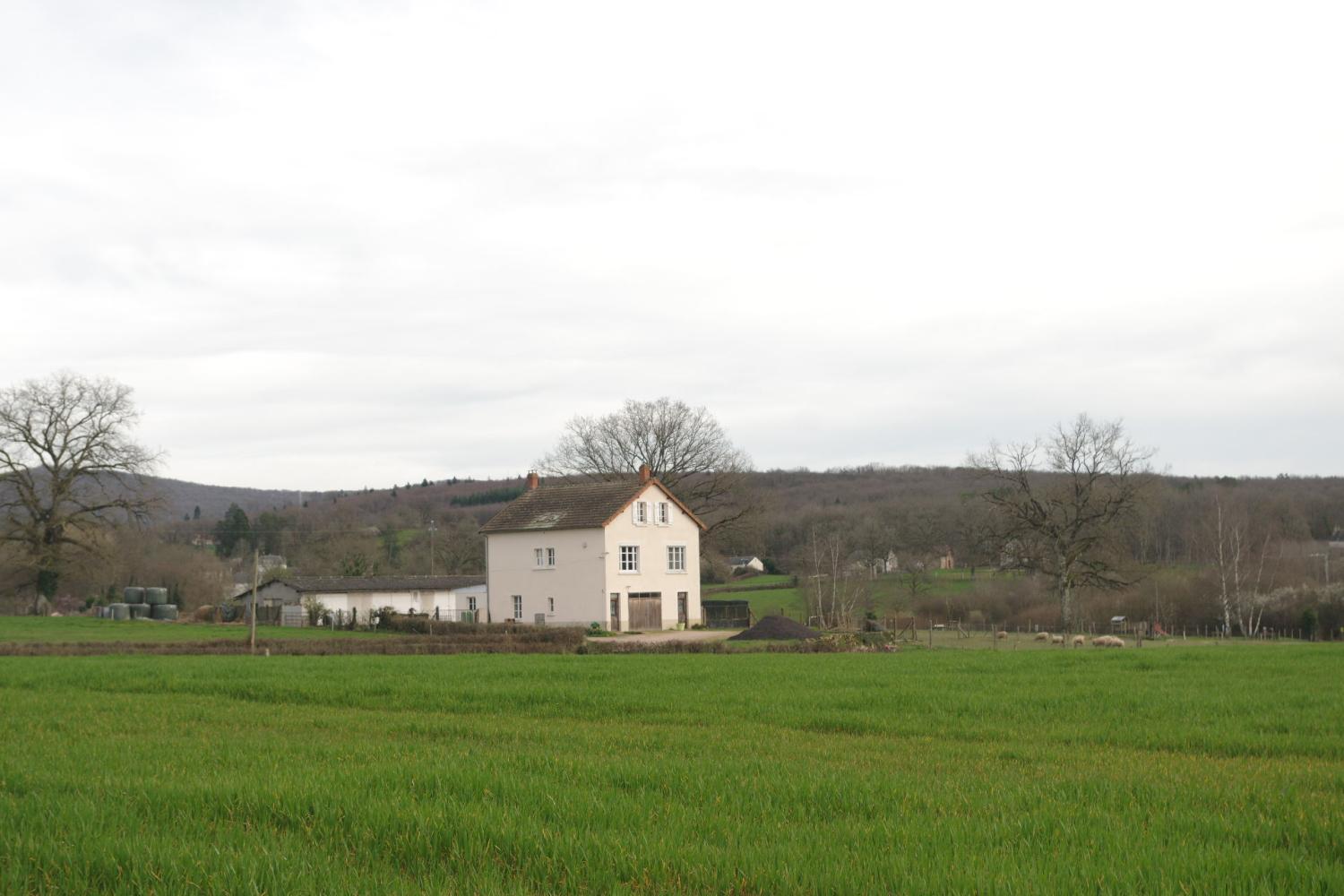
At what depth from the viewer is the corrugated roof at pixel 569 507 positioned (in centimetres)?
6269

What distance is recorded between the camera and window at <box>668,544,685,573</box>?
2589 inches

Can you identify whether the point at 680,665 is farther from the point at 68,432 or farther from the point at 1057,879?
the point at 68,432

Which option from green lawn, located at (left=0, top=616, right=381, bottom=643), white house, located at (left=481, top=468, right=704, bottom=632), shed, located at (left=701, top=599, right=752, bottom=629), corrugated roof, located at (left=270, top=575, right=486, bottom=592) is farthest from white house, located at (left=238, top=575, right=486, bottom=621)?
shed, located at (left=701, top=599, right=752, bottom=629)

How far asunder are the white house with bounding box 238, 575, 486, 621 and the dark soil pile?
24846mm

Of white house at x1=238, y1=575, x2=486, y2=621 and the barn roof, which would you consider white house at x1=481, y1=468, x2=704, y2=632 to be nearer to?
white house at x1=238, y1=575, x2=486, y2=621

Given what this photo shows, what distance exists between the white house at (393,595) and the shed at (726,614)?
14603mm

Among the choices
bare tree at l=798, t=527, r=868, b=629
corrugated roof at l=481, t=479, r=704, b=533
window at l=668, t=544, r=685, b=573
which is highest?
corrugated roof at l=481, t=479, r=704, b=533

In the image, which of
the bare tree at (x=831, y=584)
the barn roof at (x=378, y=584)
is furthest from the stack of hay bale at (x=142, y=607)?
the bare tree at (x=831, y=584)

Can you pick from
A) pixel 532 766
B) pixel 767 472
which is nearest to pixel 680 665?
pixel 532 766

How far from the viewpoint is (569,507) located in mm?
64938

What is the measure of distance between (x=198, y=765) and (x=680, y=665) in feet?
59.6

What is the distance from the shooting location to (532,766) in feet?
37.8

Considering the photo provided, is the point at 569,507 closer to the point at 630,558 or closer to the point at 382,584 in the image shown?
the point at 630,558

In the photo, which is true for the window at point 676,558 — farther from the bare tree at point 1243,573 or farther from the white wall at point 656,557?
the bare tree at point 1243,573
